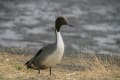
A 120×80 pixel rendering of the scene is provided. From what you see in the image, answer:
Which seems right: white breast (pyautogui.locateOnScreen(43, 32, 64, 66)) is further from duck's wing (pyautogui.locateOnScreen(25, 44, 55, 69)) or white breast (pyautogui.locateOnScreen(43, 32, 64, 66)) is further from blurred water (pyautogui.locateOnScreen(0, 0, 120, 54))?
blurred water (pyautogui.locateOnScreen(0, 0, 120, 54))

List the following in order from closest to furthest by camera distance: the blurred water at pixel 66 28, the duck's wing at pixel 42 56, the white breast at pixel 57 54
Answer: the white breast at pixel 57 54 < the duck's wing at pixel 42 56 < the blurred water at pixel 66 28

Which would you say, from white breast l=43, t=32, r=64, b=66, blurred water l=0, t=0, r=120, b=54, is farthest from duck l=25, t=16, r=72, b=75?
blurred water l=0, t=0, r=120, b=54

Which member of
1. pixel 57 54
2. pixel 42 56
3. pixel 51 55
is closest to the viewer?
pixel 57 54

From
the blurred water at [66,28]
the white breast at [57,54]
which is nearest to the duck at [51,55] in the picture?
the white breast at [57,54]

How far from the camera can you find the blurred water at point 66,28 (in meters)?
18.4

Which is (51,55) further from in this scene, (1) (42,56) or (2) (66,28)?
(2) (66,28)

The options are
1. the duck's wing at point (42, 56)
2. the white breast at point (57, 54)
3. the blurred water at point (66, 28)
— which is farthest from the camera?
the blurred water at point (66, 28)

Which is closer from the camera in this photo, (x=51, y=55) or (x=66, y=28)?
(x=51, y=55)

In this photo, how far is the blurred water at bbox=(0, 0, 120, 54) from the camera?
1836 centimetres

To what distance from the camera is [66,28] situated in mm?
20469

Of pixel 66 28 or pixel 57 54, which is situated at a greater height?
pixel 66 28

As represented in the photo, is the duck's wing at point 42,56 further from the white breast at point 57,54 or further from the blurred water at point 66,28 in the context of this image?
the blurred water at point 66,28

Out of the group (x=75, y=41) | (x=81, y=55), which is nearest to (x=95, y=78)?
(x=81, y=55)

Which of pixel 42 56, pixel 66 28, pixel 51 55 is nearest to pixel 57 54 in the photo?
pixel 51 55
